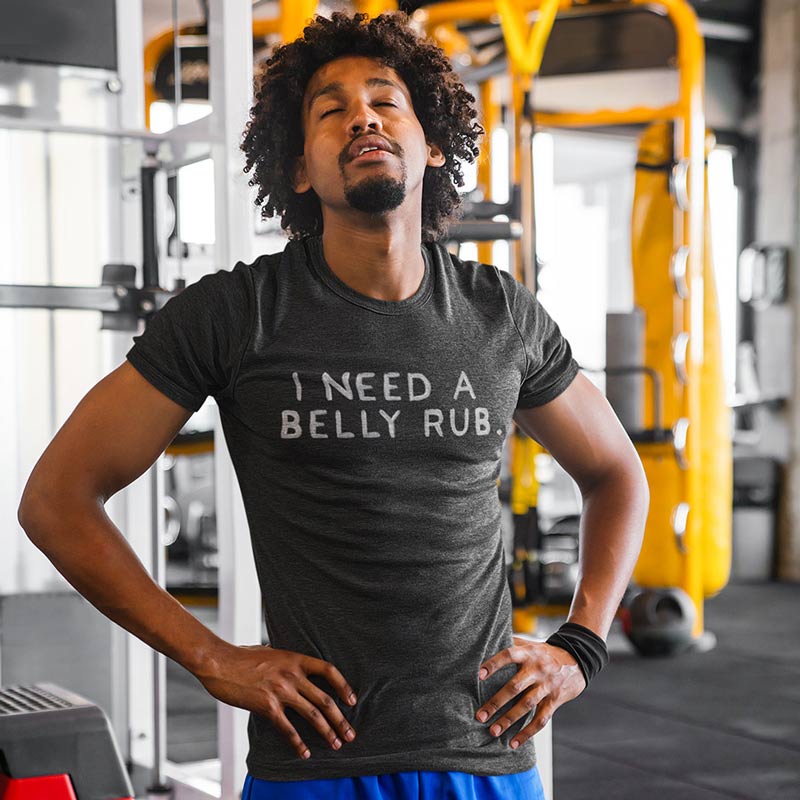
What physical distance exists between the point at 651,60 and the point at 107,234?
17.0ft

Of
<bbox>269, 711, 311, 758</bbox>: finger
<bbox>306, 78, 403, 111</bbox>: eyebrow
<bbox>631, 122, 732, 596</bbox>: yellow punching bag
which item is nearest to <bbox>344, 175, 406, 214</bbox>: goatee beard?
<bbox>306, 78, 403, 111</bbox>: eyebrow

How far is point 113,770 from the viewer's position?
158 cm

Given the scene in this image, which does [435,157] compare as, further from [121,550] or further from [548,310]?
[548,310]

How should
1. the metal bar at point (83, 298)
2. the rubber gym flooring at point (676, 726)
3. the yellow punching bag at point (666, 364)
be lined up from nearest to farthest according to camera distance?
the metal bar at point (83, 298)
the rubber gym flooring at point (676, 726)
the yellow punching bag at point (666, 364)

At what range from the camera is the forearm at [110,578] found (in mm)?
1171

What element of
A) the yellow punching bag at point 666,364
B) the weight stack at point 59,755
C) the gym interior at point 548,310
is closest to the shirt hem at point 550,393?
the gym interior at point 548,310

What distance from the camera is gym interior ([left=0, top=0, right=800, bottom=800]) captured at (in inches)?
85.4

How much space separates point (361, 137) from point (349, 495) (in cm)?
38

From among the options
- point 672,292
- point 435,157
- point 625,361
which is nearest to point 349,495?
point 435,157

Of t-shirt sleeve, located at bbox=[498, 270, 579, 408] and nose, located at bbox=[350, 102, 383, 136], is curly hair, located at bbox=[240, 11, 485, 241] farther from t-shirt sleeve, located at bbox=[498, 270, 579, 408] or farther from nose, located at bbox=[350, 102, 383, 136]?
t-shirt sleeve, located at bbox=[498, 270, 579, 408]

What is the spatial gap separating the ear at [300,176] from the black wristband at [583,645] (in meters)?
0.60

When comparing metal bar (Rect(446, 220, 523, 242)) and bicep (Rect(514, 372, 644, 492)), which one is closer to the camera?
bicep (Rect(514, 372, 644, 492))

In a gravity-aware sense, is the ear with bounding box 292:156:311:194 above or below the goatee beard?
above

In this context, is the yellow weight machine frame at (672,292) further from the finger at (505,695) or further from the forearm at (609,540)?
the finger at (505,695)
